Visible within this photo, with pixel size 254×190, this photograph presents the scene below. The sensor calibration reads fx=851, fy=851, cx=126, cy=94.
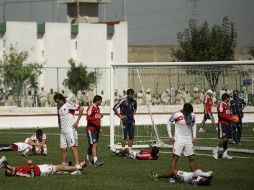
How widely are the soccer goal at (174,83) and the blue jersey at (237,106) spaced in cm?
26

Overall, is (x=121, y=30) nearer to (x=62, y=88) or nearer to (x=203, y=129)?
(x=62, y=88)

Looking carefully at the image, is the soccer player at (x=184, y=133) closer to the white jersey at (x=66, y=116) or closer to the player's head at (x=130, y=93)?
the white jersey at (x=66, y=116)

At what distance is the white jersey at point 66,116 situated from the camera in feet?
70.1

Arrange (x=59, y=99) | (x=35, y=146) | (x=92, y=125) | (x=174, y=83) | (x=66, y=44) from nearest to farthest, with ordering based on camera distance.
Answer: (x=59, y=99)
(x=92, y=125)
(x=35, y=146)
(x=174, y=83)
(x=66, y=44)

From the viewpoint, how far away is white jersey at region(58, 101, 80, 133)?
2136 centimetres

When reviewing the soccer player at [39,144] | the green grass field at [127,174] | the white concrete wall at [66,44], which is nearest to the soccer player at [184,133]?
the green grass field at [127,174]

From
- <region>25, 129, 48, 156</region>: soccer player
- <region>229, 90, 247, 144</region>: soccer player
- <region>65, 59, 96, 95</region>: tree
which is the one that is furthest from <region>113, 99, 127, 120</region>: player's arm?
<region>65, 59, 96, 95</region>: tree

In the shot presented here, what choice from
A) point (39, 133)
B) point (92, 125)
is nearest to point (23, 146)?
point (39, 133)

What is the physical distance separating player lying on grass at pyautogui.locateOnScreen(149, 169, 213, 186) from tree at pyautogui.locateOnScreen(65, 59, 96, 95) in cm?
4523

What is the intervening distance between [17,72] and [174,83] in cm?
3185

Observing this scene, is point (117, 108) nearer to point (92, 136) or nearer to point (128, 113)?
point (128, 113)

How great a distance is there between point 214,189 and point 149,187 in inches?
54.0

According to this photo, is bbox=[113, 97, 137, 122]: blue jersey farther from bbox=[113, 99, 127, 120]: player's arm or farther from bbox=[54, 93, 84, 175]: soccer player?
bbox=[54, 93, 84, 175]: soccer player

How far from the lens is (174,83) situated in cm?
3253
